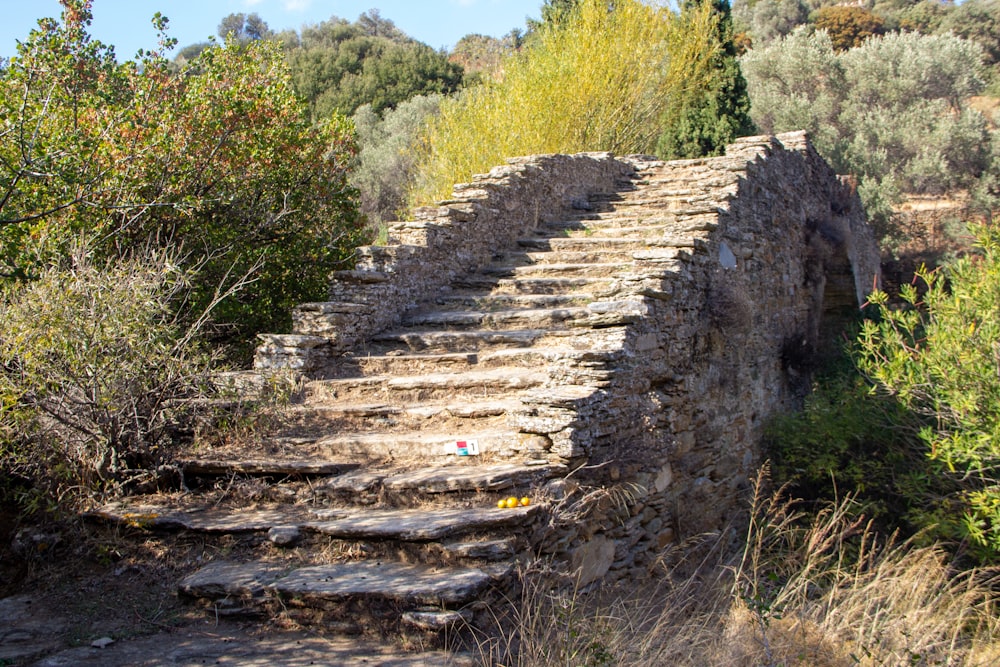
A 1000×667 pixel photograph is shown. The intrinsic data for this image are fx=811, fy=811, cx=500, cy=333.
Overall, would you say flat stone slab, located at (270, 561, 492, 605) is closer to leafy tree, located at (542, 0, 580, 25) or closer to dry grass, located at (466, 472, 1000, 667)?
dry grass, located at (466, 472, 1000, 667)

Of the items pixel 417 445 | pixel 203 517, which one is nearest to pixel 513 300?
pixel 417 445

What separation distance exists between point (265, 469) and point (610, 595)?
2.39 m

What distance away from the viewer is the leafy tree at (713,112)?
16.0 meters

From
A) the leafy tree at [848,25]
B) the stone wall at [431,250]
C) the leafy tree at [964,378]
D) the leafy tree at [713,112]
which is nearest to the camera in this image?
the leafy tree at [964,378]

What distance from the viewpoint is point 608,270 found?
27.1 ft

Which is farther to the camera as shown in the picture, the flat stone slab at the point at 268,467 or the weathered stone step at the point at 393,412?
the weathered stone step at the point at 393,412

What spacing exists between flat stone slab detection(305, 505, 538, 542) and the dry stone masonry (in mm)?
14

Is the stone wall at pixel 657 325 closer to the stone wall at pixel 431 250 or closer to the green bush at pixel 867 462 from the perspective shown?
the stone wall at pixel 431 250

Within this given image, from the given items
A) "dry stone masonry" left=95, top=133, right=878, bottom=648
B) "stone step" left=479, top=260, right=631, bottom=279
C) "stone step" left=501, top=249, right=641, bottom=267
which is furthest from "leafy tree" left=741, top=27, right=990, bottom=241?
"stone step" left=479, top=260, right=631, bottom=279

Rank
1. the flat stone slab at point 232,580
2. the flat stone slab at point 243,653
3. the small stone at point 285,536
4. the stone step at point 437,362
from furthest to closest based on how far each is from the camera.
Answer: the stone step at point 437,362 < the small stone at point 285,536 < the flat stone slab at point 232,580 < the flat stone slab at point 243,653

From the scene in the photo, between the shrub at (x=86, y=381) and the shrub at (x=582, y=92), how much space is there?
9.49 meters

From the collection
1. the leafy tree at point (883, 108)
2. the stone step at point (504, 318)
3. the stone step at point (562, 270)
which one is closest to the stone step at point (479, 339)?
the stone step at point (504, 318)

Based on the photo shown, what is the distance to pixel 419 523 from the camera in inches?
179

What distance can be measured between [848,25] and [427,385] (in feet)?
111
